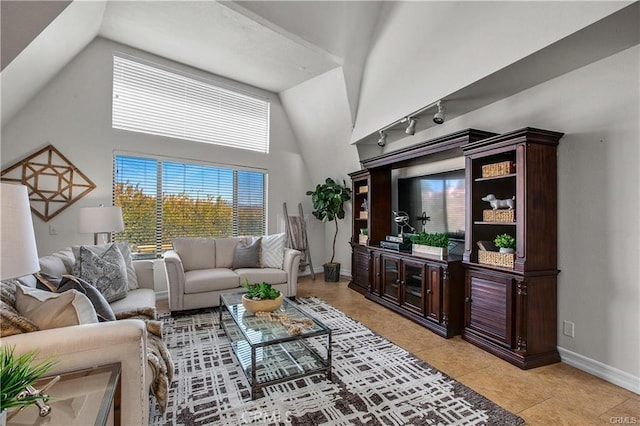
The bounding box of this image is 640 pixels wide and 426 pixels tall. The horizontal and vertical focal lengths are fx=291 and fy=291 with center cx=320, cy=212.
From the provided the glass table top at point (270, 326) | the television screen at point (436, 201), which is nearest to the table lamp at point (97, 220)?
the glass table top at point (270, 326)

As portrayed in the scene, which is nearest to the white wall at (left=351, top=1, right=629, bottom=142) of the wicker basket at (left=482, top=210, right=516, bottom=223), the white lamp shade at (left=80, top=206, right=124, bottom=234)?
the wicker basket at (left=482, top=210, right=516, bottom=223)

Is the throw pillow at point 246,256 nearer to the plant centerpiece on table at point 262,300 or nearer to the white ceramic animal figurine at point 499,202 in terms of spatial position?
the plant centerpiece on table at point 262,300

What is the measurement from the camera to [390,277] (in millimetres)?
3914

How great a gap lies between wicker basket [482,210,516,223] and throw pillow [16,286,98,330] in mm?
3094

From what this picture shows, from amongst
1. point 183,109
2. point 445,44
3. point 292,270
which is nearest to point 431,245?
point 292,270

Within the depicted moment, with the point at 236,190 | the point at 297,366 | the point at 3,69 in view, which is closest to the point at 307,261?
the point at 236,190

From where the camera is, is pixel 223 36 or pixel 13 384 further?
pixel 223 36

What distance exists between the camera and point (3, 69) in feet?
7.39

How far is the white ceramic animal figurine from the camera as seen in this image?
2578 mm

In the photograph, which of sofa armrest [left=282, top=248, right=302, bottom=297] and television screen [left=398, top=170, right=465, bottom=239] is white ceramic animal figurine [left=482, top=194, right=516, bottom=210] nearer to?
television screen [left=398, top=170, right=465, bottom=239]

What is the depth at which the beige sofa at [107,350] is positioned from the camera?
50.0 inches

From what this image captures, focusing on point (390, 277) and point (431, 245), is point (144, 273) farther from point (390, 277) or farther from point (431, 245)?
point (431, 245)

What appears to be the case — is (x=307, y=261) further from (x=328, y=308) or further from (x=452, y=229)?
(x=452, y=229)

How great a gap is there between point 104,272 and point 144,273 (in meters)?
0.60
